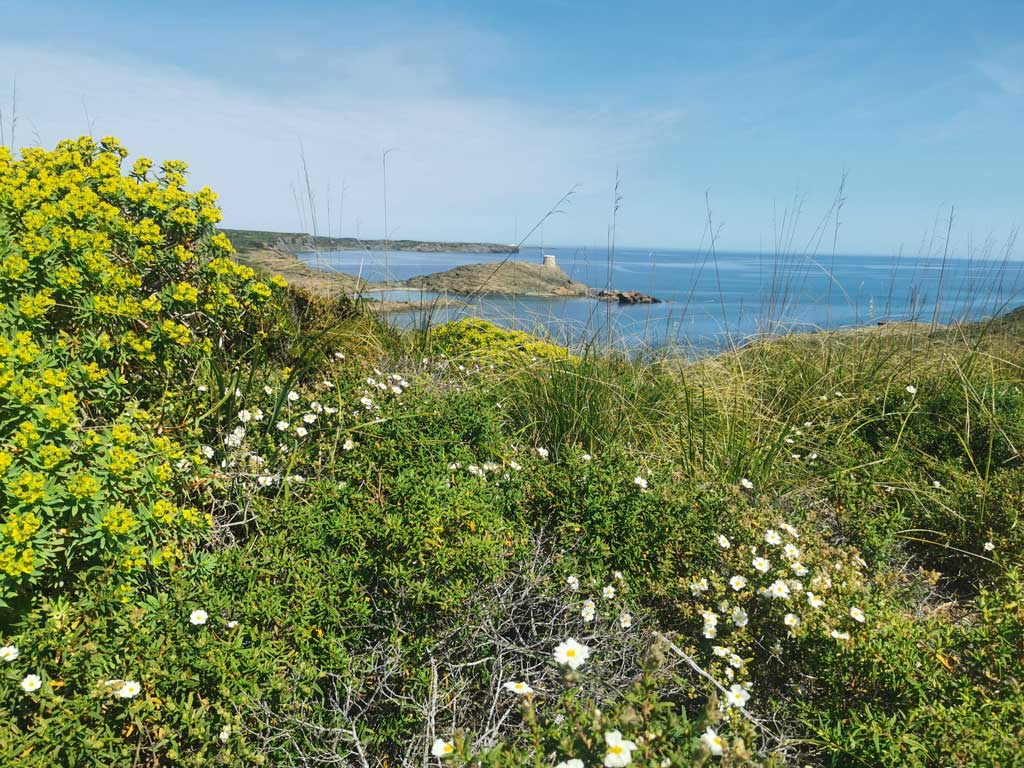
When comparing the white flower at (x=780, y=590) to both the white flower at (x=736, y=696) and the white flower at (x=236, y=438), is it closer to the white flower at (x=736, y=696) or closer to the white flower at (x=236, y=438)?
the white flower at (x=736, y=696)

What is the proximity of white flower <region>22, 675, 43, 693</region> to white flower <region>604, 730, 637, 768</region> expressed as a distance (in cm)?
146

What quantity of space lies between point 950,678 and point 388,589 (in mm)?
1753

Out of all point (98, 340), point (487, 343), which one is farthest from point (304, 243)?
point (98, 340)

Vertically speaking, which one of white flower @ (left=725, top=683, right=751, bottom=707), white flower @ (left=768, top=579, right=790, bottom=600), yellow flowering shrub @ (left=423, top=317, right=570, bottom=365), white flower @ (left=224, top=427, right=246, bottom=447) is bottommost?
white flower @ (left=725, top=683, right=751, bottom=707)

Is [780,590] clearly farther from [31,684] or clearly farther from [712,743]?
[31,684]

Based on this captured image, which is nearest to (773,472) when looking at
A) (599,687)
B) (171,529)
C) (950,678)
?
(950,678)

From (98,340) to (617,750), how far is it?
2331mm

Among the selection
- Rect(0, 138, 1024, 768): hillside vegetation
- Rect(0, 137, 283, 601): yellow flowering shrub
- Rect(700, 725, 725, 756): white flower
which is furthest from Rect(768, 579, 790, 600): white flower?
Rect(0, 137, 283, 601): yellow flowering shrub

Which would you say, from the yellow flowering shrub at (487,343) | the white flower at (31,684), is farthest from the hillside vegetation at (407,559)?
the yellow flowering shrub at (487,343)

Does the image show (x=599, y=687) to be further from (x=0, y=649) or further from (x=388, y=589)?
(x=0, y=649)

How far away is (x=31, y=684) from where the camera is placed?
1601 mm

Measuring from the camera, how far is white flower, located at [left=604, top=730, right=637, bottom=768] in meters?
1.19

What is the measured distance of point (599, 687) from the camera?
6.48ft

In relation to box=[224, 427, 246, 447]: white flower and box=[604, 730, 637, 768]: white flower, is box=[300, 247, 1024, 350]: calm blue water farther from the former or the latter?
box=[604, 730, 637, 768]: white flower
